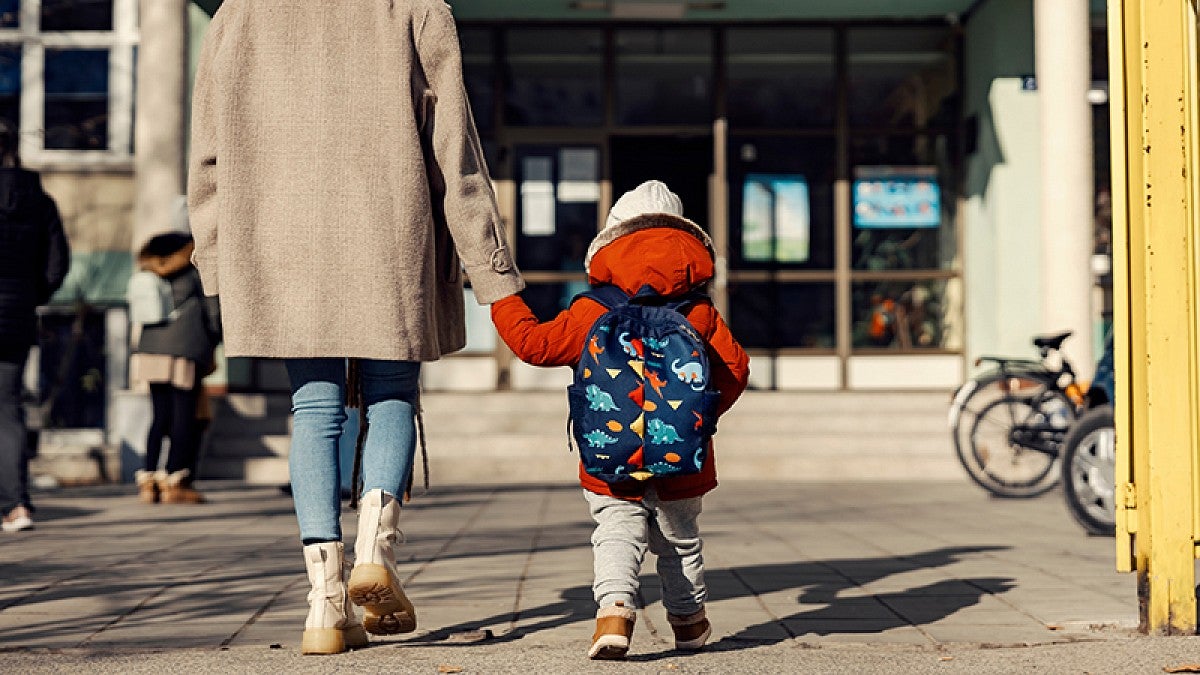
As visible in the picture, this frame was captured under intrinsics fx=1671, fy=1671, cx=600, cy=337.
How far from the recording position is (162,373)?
9922 mm

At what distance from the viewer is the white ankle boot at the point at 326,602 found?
13.4 ft

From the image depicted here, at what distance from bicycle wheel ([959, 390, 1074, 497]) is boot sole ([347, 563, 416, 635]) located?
705 centimetres

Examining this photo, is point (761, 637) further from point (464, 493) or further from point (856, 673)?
point (464, 493)

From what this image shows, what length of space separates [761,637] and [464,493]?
6875mm

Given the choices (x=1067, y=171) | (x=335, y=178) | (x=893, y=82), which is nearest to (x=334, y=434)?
(x=335, y=178)

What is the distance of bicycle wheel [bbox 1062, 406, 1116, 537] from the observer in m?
8.02

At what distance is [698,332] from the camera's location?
436cm

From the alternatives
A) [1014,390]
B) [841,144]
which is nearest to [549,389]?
[841,144]

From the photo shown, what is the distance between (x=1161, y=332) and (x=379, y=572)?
7.21 feet

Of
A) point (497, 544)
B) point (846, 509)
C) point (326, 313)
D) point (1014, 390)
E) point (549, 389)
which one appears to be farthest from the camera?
point (549, 389)

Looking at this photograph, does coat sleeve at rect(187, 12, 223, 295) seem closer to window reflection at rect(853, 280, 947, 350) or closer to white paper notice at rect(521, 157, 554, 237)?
white paper notice at rect(521, 157, 554, 237)

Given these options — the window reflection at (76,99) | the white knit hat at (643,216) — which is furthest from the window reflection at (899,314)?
the white knit hat at (643,216)

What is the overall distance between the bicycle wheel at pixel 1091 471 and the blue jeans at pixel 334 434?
4669 millimetres

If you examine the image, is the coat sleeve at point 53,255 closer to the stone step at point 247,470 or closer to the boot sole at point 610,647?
the stone step at point 247,470
